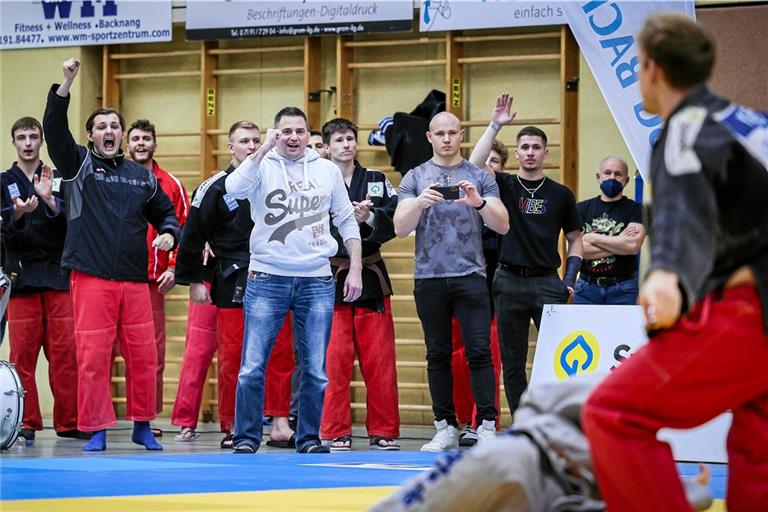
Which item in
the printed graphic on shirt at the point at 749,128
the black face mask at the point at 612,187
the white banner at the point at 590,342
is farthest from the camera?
the black face mask at the point at 612,187

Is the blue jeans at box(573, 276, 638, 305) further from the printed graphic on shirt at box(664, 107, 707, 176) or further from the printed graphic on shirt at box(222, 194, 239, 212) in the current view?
the printed graphic on shirt at box(664, 107, 707, 176)

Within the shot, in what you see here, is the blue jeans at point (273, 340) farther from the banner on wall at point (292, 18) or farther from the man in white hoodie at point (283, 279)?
the banner on wall at point (292, 18)

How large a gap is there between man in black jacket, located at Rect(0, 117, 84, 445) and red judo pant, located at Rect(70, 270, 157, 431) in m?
0.96

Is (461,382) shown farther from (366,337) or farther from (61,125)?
(61,125)

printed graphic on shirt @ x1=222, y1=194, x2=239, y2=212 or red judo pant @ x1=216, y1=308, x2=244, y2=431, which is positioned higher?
printed graphic on shirt @ x1=222, y1=194, x2=239, y2=212

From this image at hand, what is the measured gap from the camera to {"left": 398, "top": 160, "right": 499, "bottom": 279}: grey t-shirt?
6730mm

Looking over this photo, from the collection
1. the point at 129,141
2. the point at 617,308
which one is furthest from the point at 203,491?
the point at 129,141

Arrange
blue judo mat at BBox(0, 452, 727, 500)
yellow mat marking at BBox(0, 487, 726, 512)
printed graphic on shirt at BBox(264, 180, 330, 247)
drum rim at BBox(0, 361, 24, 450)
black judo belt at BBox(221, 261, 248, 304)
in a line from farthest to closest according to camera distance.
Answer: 1. black judo belt at BBox(221, 261, 248, 304)
2. drum rim at BBox(0, 361, 24, 450)
3. printed graphic on shirt at BBox(264, 180, 330, 247)
4. blue judo mat at BBox(0, 452, 727, 500)
5. yellow mat marking at BBox(0, 487, 726, 512)

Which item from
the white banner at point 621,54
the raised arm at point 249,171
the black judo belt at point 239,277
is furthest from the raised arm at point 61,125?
the white banner at point 621,54

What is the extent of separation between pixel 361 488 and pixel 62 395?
12.6 ft

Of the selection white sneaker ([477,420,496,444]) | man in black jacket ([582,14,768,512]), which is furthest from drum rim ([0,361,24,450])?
man in black jacket ([582,14,768,512])

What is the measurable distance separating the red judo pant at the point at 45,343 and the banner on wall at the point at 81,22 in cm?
286

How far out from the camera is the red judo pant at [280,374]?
281 inches

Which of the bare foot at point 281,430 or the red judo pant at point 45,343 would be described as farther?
the red judo pant at point 45,343
